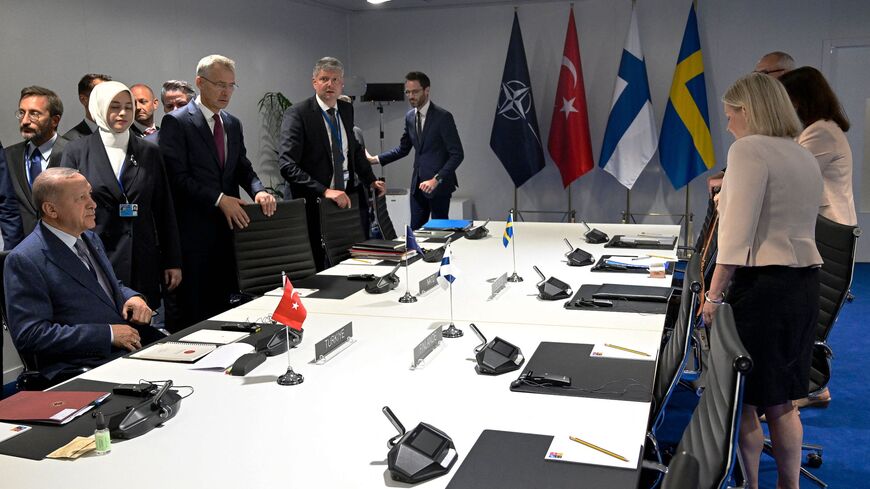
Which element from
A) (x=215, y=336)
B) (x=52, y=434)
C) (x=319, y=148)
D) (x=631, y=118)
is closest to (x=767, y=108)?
(x=215, y=336)

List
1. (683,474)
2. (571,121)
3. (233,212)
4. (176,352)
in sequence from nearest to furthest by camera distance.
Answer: (683,474) < (176,352) < (233,212) < (571,121)

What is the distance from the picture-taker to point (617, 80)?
8.06 meters

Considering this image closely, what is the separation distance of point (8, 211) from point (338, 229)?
1878 mm

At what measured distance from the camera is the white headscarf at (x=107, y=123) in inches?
154

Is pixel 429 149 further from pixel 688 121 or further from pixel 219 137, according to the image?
pixel 688 121

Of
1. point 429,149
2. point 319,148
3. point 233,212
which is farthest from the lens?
point 429,149

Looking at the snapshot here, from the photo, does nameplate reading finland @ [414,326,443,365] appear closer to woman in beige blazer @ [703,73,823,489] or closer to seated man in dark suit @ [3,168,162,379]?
woman in beige blazer @ [703,73,823,489]

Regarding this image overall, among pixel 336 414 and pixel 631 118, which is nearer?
pixel 336 414

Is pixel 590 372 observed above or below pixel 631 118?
below

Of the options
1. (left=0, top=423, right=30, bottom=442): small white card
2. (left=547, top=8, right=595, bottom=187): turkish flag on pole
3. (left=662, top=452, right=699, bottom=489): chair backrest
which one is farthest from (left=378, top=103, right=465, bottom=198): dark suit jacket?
(left=662, top=452, right=699, bottom=489): chair backrest

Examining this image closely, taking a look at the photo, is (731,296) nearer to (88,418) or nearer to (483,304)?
(483,304)

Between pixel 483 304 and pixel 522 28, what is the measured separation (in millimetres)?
6129

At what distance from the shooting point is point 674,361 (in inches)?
94.8

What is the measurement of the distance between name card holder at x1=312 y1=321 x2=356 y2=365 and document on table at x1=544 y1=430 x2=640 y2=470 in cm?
96
